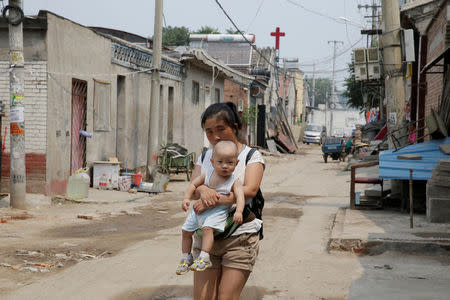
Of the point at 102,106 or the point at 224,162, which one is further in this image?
the point at 102,106

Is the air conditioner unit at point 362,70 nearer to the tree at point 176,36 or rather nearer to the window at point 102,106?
the window at point 102,106

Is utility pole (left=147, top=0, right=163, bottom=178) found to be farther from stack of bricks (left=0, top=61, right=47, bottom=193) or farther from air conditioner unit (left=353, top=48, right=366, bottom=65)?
air conditioner unit (left=353, top=48, right=366, bottom=65)

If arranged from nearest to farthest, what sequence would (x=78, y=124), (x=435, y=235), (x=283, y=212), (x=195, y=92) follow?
(x=435, y=235) → (x=283, y=212) → (x=78, y=124) → (x=195, y=92)

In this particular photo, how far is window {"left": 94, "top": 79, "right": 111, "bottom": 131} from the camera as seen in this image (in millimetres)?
15891

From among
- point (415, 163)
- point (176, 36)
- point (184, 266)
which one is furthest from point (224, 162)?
point (176, 36)

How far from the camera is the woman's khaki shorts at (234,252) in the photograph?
141 inches

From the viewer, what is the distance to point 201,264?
3.49m

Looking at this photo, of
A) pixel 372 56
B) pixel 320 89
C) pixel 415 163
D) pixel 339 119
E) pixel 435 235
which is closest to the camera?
pixel 435 235

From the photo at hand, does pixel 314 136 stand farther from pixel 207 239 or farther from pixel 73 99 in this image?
pixel 207 239

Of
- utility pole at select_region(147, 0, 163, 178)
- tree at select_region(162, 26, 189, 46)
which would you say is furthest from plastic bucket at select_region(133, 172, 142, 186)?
tree at select_region(162, 26, 189, 46)

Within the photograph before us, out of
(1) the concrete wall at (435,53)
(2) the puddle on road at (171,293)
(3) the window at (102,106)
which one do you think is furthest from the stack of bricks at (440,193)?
(3) the window at (102,106)

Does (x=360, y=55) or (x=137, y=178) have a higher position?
(x=360, y=55)

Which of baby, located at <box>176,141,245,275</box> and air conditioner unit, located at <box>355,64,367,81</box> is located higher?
air conditioner unit, located at <box>355,64,367,81</box>

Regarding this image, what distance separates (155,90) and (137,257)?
10.8m
